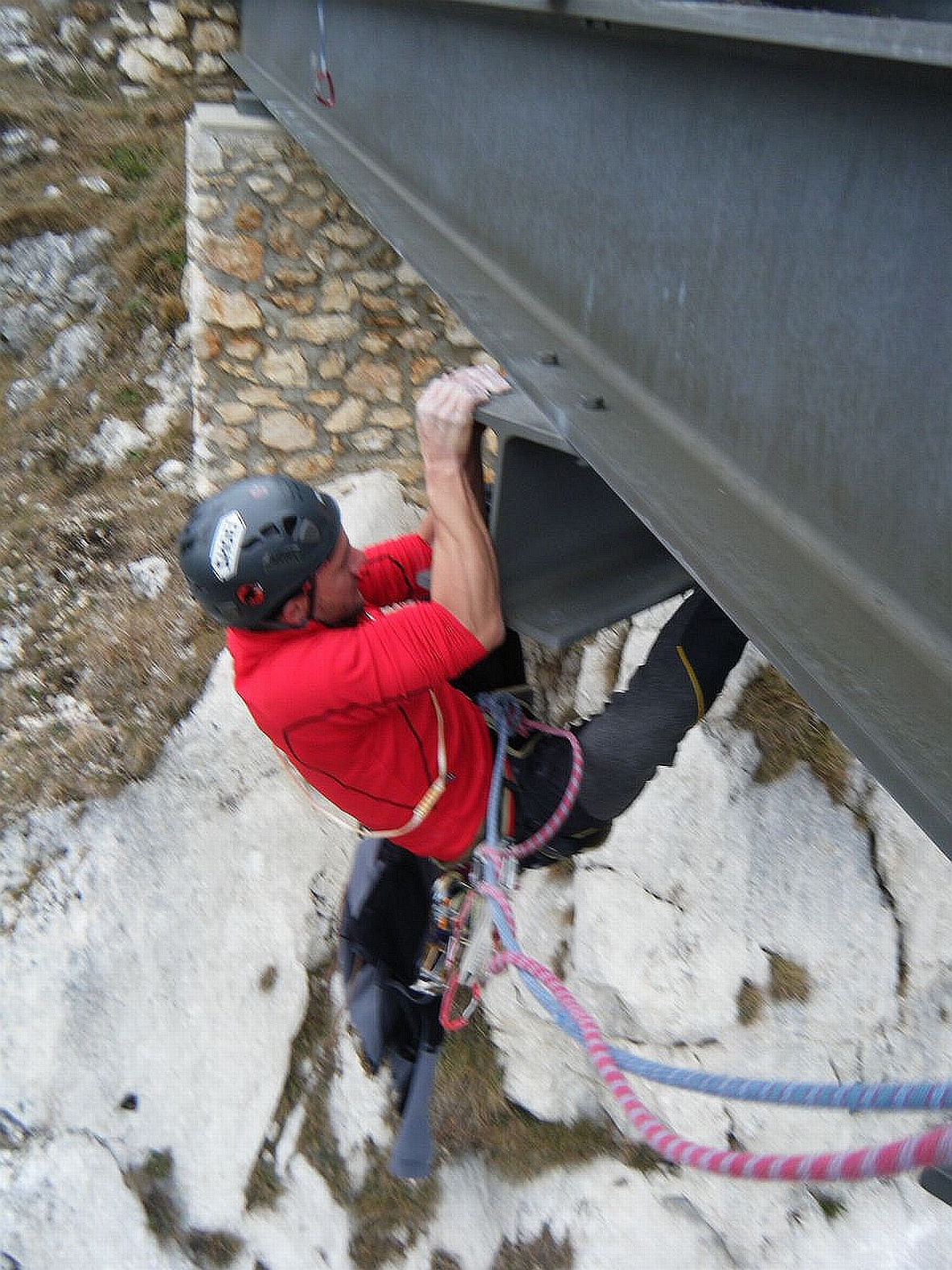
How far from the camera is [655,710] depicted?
8.39ft

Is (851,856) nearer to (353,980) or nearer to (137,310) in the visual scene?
(353,980)

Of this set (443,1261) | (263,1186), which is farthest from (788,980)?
(263,1186)

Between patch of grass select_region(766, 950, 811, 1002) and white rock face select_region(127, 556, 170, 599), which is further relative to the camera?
white rock face select_region(127, 556, 170, 599)

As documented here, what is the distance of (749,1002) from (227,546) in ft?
8.61

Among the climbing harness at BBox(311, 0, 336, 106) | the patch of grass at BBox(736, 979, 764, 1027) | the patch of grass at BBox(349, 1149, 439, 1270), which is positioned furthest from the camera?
the patch of grass at BBox(349, 1149, 439, 1270)

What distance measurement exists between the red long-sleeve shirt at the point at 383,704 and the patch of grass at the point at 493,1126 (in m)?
2.24

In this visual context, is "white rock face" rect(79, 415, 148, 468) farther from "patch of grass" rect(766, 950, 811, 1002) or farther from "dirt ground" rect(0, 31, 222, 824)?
"patch of grass" rect(766, 950, 811, 1002)

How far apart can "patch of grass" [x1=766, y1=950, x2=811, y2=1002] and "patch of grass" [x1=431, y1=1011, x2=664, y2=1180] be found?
1.32 metres

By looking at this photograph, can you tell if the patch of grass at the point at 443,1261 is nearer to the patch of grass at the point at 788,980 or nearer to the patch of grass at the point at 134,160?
the patch of grass at the point at 788,980

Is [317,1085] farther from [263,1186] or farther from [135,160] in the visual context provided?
[135,160]

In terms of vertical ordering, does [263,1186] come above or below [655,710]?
below

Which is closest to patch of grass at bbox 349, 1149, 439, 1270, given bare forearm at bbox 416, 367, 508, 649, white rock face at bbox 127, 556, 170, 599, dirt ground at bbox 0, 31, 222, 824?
dirt ground at bbox 0, 31, 222, 824

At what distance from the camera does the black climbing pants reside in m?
2.53

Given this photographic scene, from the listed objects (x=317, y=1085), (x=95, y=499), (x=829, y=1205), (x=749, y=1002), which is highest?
(x=95, y=499)
